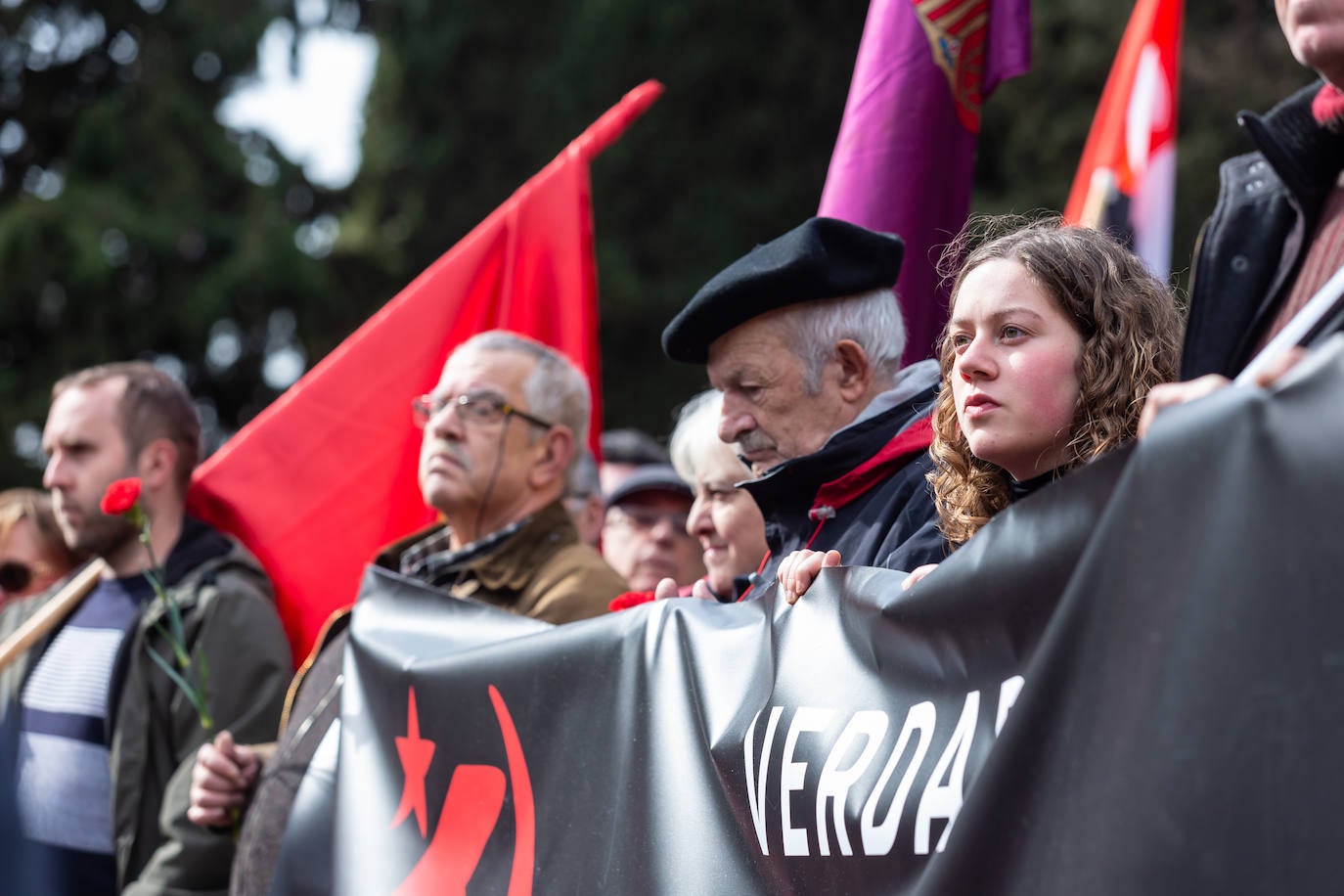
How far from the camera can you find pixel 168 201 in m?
12.3

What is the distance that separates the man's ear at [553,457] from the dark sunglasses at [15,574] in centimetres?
254

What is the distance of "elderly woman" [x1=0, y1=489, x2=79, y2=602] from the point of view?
5668mm

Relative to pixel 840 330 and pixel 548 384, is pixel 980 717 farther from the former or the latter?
pixel 548 384

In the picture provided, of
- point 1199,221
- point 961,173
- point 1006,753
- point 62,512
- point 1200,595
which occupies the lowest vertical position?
point 1006,753

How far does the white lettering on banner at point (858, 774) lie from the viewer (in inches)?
69.2

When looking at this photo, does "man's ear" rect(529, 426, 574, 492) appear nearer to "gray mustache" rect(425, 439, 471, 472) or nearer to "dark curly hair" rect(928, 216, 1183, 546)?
"gray mustache" rect(425, 439, 471, 472)

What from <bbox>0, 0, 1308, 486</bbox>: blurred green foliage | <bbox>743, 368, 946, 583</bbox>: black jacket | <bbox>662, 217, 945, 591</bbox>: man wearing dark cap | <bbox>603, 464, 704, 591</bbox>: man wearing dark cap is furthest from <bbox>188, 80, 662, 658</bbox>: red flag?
<bbox>0, 0, 1308, 486</bbox>: blurred green foliage

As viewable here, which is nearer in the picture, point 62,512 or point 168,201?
point 62,512

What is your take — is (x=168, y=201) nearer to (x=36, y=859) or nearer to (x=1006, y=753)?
(x=36, y=859)

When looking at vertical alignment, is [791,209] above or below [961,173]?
above

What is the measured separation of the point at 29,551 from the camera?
5.70 m

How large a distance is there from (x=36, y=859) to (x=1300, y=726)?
3.66 metres

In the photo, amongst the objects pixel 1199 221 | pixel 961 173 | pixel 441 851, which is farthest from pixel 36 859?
pixel 1199 221

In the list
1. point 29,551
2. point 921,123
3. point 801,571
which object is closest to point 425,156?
point 29,551
